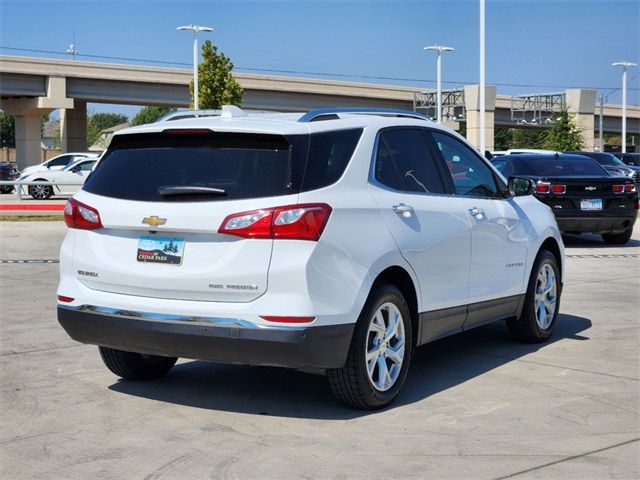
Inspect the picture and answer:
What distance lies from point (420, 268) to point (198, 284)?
156 centimetres

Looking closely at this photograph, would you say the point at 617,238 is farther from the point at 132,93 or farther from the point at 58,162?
the point at 132,93

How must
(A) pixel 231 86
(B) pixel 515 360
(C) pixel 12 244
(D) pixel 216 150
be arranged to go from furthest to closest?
1. (A) pixel 231 86
2. (C) pixel 12 244
3. (B) pixel 515 360
4. (D) pixel 216 150

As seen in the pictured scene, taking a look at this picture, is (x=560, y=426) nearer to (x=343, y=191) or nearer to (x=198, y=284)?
(x=343, y=191)

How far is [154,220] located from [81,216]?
649mm

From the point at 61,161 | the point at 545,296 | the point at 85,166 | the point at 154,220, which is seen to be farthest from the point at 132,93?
the point at 154,220

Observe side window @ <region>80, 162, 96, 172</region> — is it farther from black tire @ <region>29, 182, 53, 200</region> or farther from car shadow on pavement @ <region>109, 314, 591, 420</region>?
car shadow on pavement @ <region>109, 314, 591, 420</region>

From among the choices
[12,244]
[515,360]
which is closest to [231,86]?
[12,244]

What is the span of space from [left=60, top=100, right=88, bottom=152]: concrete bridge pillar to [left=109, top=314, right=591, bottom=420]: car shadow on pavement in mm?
62282

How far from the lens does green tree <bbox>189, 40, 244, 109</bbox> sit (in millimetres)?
54219

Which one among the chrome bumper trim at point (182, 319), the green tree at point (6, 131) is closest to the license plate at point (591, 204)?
Result: the chrome bumper trim at point (182, 319)

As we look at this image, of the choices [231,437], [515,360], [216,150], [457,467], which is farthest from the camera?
[515,360]

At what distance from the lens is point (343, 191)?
5.84 m

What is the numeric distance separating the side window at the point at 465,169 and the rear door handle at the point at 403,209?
3.00ft

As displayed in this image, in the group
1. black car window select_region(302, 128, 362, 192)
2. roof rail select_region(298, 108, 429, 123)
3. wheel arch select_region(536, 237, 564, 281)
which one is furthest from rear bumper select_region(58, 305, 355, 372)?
wheel arch select_region(536, 237, 564, 281)
